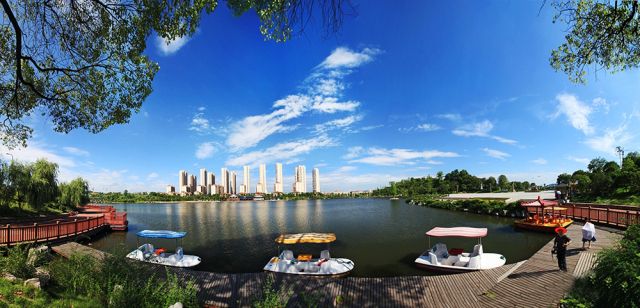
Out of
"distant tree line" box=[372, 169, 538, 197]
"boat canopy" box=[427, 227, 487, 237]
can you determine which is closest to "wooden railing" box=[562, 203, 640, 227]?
"boat canopy" box=[427, 227, 487, 237]

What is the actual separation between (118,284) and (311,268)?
8.24 metres

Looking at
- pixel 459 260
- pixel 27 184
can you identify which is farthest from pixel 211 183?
pixel 459 260

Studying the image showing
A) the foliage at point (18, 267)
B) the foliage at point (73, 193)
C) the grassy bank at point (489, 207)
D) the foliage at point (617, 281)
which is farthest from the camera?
the foliage at point (73, 193)

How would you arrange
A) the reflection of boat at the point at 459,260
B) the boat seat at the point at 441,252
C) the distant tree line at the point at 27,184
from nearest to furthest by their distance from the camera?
the reflection of boat at the point at 459,260 → the boat seat at the point at 441,252 → the distant tree line at the point at 27,184

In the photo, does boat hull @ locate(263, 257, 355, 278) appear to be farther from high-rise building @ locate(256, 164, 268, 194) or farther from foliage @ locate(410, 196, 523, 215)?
high-rise building @ locate(256, 164, 268, 194)

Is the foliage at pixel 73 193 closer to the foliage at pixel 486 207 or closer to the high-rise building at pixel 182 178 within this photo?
the foliage at pixel 486 207

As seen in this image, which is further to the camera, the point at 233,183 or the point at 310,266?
the point at 233,183

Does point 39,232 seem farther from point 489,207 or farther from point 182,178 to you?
point 182,178

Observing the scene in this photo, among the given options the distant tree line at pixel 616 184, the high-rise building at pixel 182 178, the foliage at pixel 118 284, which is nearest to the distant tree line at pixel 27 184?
the foliage at pixel 118 284

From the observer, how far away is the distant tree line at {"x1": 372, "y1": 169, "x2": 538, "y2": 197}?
99.7m

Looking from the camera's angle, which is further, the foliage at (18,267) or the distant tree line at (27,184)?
the distant tree line at (27,184)

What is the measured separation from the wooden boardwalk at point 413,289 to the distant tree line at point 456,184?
96673mm

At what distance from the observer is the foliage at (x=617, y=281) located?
175 inches

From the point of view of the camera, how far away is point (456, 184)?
10250cm
